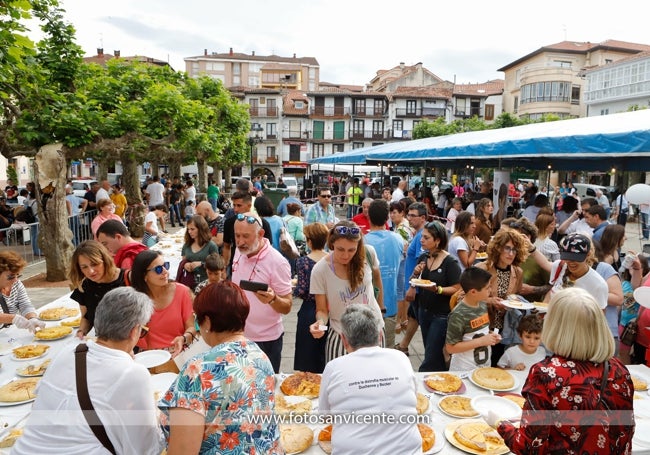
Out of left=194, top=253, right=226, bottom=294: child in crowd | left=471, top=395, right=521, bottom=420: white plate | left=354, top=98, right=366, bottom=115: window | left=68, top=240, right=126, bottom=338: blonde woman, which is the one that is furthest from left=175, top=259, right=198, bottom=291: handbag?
left=354, top=98, right=366, bottom=115: window

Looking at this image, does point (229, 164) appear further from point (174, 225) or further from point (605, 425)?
point (605, 425)

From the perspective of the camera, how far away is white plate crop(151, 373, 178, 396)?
2.67 meters

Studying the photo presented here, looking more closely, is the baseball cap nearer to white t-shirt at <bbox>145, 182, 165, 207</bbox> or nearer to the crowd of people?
the crowd of people

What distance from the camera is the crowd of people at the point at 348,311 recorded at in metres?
1.75

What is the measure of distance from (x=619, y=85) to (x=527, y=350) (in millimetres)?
44101

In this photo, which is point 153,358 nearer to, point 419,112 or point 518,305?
point 518,305

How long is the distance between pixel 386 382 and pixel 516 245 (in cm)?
265

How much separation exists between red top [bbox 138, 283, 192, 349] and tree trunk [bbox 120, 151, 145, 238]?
1121 cm

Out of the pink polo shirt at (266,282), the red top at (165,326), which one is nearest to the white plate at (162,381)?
the red top at (165,326)

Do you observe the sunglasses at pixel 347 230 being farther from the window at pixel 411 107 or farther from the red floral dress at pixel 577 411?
the window at pixel 411 107

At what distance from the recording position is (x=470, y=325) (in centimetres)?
317

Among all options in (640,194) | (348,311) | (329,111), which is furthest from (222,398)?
(329,111)

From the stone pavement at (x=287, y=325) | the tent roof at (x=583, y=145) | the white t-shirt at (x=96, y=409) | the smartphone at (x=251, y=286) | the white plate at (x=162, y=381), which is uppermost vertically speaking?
the tent roof at (x=583, y=145)

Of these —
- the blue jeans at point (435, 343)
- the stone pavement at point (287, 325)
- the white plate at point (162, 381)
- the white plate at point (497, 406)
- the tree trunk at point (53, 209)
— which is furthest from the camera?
the tree trunk at point (53, 209)
